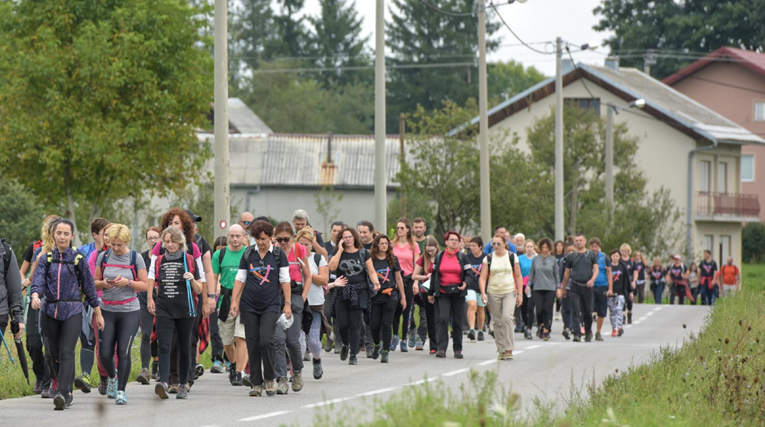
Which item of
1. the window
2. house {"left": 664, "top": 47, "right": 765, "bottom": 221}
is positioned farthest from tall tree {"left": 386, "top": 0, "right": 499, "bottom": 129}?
the window

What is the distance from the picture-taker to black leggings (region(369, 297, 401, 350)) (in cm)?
1811

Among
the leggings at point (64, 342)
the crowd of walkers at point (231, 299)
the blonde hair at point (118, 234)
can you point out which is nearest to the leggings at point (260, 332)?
the crowd of walkers at point (231, 299)

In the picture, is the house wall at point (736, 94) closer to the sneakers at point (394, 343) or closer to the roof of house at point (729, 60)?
the roof of house at point (729, 60)

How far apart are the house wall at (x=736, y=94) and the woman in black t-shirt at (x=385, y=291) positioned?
58.3 m

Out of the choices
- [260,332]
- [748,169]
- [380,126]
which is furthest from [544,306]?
[748,169]

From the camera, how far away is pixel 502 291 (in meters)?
18.9

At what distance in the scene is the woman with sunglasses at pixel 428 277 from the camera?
1955 cm

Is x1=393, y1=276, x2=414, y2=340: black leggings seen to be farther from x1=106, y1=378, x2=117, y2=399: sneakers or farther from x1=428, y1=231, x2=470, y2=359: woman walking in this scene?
x1=106, y1=378, x2=117, y2=399: sneakers

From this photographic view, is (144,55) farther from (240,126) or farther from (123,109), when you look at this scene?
(240,126)

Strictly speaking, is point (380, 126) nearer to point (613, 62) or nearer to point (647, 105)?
point (647, 105)

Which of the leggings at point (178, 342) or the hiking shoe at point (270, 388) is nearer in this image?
the leggings at point (178, 342)

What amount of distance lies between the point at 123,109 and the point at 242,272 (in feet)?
68.8

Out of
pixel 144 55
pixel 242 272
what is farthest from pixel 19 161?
pixel 242 272

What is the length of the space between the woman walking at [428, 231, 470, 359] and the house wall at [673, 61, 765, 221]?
57480 mm
